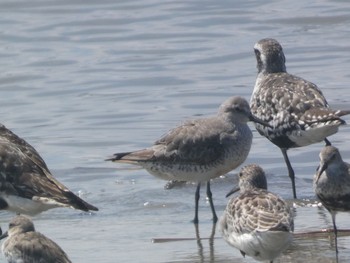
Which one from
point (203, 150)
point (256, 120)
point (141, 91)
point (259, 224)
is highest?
point (259, 224)

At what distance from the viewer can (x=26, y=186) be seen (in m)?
9.89

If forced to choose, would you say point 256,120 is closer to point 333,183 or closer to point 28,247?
point 333,183

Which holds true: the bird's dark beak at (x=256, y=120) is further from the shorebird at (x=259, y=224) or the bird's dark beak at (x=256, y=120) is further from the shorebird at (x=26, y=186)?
the shorebird at (x=259, y=224)

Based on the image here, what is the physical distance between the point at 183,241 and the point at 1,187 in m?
1.50

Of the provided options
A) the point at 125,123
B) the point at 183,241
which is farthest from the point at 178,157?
the point at 125,123

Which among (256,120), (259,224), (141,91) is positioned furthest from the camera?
(141,91)

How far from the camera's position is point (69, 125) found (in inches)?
581

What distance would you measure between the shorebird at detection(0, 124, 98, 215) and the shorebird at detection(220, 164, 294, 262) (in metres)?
1.52

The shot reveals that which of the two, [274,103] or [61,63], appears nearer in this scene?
[274,103]

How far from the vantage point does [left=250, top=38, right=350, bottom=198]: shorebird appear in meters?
11.2

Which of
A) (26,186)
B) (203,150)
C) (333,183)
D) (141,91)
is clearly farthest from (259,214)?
(141,91)

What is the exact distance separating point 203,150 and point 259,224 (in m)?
2.71

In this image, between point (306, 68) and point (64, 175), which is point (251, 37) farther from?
point (64, 175)

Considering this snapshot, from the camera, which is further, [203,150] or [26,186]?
[203,150]
